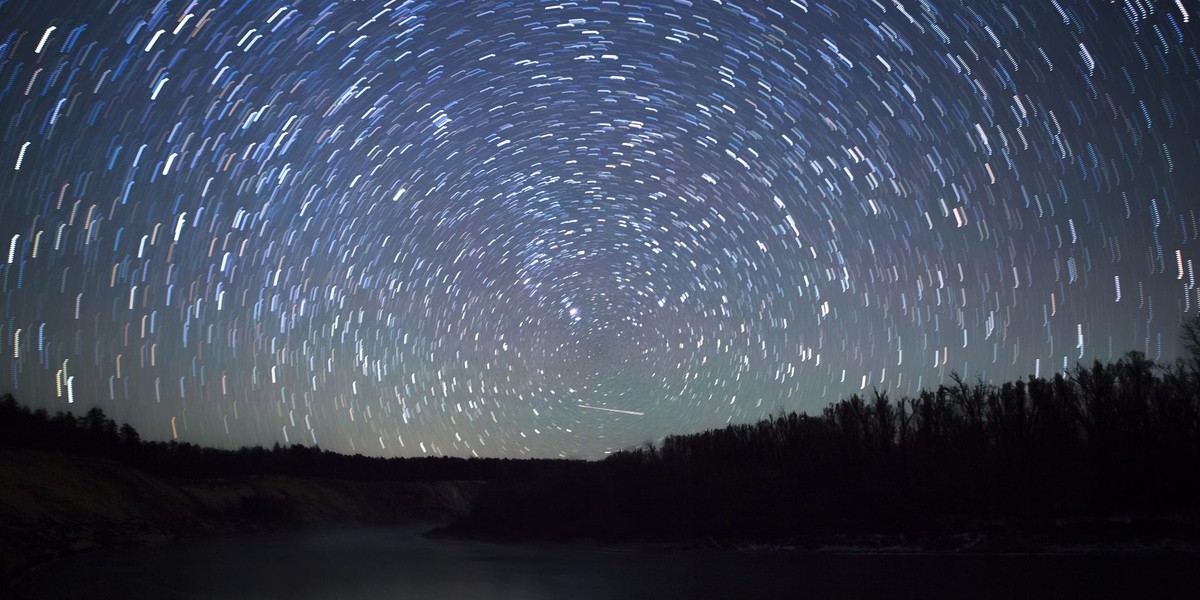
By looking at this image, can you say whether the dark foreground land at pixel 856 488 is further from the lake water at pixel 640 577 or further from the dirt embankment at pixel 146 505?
the lake water at pixel 640 577

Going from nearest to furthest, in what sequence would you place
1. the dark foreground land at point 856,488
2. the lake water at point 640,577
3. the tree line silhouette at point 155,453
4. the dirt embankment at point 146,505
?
the lake water at point 640,577
the dark foreground land at point 856,488
the dirt embankment at point 146,505
the tree line silhouette at point 155,453

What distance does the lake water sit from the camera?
23.1m

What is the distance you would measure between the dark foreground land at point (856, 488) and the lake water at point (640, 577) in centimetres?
520

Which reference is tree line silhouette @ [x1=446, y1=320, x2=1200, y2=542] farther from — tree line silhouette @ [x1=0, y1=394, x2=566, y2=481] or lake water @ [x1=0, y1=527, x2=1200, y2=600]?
tree line silhouette @ [x1=0, y1=394, x2=566, y2=481]

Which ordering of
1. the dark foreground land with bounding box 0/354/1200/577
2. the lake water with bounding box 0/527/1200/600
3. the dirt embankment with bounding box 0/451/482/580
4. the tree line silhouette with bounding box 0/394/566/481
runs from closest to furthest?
1. the lake water with bounding box 0/527/1200/600
2. the dark foreground land with bounding box 0/354/1200/577
3. the dirt embankment with bounding box 0/451/482/580
4. the tree line silhouette with bounding box 0/394/566/481

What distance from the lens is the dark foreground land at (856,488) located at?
41.2 metres

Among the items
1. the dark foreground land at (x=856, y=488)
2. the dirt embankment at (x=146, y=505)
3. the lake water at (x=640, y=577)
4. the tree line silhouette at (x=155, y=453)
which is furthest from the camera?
the tree line silhouette at (x=155, y=453)

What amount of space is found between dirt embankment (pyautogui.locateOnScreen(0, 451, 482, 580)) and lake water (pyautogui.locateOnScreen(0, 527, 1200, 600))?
29.9 feet

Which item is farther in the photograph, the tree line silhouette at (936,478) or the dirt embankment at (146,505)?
the dirt embankment at (146,505)

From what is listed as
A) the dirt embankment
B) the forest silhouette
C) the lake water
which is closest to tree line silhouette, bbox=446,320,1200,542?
the forest silhouette

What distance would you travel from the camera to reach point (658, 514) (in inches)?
2398

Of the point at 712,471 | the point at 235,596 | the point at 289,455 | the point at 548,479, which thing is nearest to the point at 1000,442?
the point at 712,471

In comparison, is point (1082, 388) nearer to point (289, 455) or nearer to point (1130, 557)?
point (1130, 557)

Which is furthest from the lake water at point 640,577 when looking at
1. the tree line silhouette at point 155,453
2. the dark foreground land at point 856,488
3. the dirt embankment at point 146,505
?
the tree line silhouette at point 155,453
